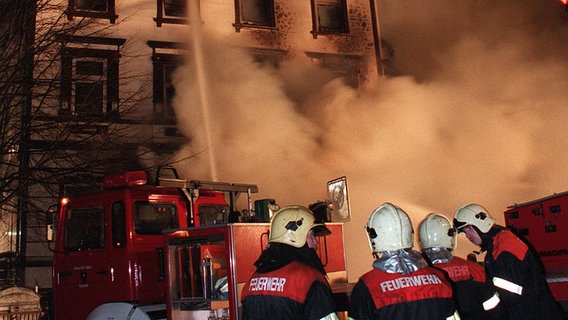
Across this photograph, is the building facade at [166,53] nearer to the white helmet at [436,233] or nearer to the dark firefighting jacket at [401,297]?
the white helmet at [436,233]

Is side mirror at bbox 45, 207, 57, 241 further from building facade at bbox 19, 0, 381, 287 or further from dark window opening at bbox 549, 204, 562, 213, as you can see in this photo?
dark window opening at bbox 549, 204, 562, 213

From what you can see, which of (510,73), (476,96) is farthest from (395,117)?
(510,73)

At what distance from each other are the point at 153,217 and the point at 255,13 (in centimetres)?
1137

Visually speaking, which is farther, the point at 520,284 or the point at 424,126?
the point at 424,126

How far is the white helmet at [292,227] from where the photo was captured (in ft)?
11.0

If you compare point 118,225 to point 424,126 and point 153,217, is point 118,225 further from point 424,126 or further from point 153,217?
point 424,126

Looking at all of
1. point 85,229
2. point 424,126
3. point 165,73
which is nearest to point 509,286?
point 85,229

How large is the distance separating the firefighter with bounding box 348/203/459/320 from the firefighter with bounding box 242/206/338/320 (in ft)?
0.65

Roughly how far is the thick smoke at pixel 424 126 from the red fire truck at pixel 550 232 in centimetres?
488

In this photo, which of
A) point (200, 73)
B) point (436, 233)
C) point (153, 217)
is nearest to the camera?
point (436, 233)

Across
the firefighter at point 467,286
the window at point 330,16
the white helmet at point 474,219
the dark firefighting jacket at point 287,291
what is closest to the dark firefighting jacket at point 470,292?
the firefighter at point 467,286

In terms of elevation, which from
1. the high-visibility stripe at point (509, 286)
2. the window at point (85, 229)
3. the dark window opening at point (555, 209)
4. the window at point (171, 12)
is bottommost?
the high-visibility stripe at point (509, 286)

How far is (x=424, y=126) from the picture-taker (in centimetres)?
1338

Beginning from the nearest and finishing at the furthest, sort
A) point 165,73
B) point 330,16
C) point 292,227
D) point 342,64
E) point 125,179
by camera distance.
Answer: point 292,227
point 125,179
point 165,73
point 342,64
point 330,16
